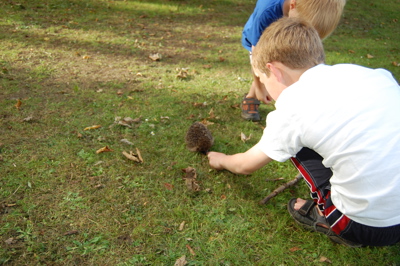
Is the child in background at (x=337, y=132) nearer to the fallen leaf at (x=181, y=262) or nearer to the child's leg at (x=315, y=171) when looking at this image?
the child's leg at (x=315, y=171)

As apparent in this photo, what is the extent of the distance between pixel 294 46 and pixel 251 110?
1.83 m

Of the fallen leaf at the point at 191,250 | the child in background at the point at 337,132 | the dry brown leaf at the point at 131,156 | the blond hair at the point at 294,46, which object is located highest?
the blond hair at the point at 294,46

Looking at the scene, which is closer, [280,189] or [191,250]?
[191,250]

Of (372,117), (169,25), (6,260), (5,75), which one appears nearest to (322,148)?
(372,117)

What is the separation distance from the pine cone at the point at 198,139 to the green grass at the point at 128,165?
99 mm

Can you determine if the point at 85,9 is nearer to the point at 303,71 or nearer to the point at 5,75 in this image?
the point at 5,75

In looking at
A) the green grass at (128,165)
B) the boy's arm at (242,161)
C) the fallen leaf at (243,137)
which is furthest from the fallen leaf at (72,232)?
the fallen leaf at (243,137)

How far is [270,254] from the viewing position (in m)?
2.24

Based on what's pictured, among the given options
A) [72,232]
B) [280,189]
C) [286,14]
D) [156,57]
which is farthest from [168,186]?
[156,57]

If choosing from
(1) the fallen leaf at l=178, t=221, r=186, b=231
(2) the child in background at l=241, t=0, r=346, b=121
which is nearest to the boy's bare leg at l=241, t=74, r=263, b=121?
(2) the child in background at l=241, t=0, r=346, b=121

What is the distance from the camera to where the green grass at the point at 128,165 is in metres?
2.22

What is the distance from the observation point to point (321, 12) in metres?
2.78

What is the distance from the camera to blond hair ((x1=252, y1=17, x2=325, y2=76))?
7.02ft

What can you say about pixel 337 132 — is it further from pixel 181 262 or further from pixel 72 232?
pixel 72 232
